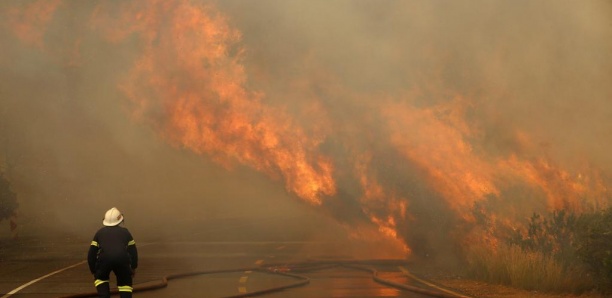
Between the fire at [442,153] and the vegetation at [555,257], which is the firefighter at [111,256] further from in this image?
the fire at [442,153]

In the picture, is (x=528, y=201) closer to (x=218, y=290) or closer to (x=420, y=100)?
(x=420, y=100)

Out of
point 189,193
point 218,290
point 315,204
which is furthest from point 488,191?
point 189,193

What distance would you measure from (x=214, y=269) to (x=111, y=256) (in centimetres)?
967

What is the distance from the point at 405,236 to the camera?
2214cm

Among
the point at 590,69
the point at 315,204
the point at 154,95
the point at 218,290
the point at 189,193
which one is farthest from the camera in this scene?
the point at 189,193

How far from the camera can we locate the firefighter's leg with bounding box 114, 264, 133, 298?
10.5 meters

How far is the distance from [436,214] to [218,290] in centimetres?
744

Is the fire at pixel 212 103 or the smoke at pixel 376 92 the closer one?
the smoke at pixel 376 92

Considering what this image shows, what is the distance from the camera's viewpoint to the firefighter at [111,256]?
10.4m

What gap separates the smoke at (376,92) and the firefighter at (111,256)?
11.6 metres

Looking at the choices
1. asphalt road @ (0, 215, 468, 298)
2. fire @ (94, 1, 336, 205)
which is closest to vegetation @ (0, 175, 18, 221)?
asphalt road @ (0, 215, 468, 298)

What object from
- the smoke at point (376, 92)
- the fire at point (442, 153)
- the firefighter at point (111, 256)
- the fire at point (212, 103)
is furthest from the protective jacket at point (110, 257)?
the fire at point (212, 103)

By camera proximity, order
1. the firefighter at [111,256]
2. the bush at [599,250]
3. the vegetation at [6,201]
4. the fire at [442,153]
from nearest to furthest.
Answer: the firefighter at [111,256], the bush at [599,250], the fire at [442,153], the vegetation at [6,201]

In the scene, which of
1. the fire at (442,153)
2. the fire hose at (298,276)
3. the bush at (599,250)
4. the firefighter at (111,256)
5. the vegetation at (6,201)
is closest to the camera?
the firefighter at (111,256)
